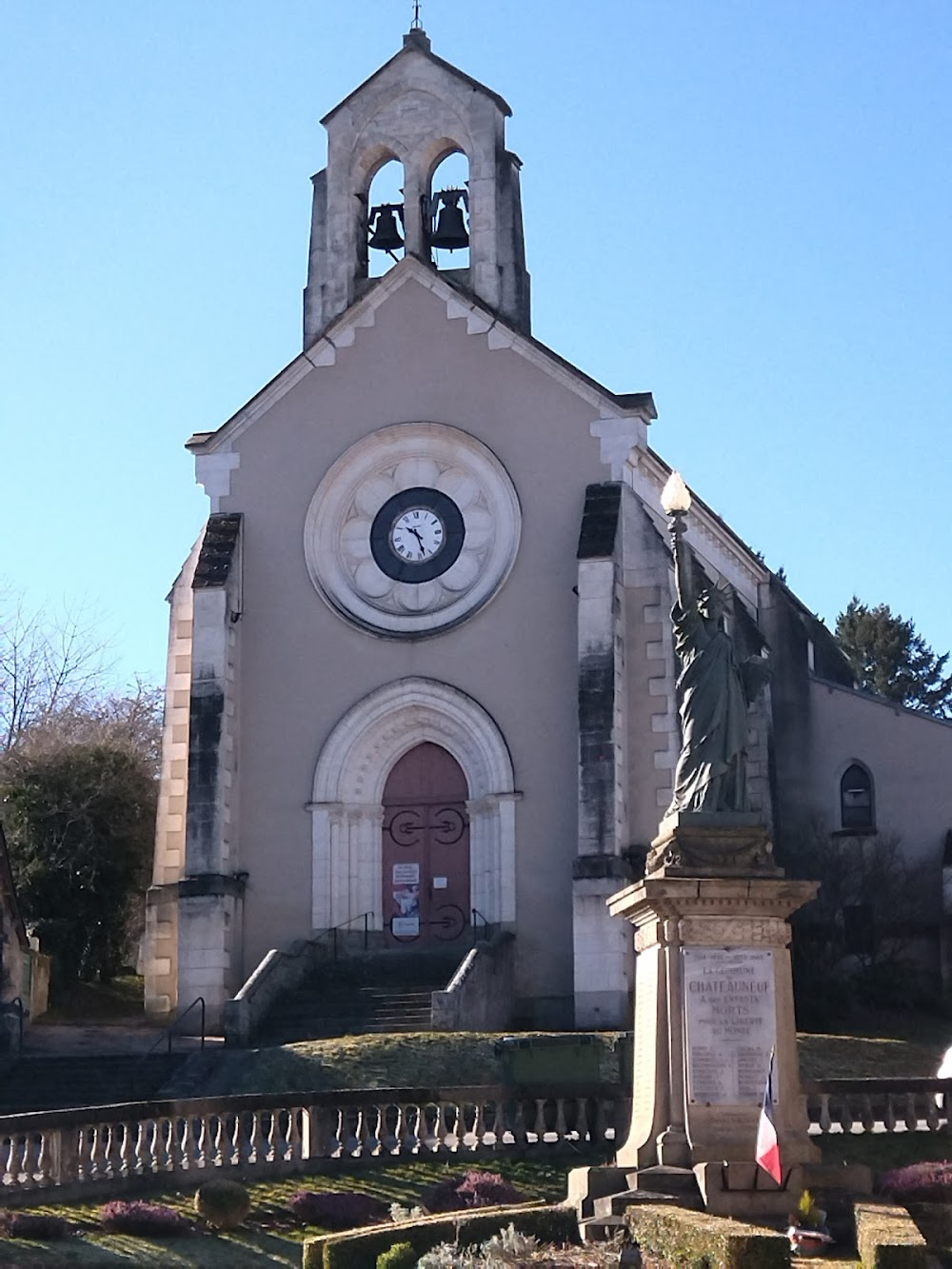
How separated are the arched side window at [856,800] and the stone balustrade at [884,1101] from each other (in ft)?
51.2

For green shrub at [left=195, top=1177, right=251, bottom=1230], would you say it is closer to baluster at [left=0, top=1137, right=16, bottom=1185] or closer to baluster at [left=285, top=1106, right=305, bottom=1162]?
baluster at [left=285, top=1106, right=305, bottom=1162]

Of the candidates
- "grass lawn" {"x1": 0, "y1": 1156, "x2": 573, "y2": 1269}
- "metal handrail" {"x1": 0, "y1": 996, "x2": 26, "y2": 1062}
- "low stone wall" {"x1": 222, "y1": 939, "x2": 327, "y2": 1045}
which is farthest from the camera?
"low stone wall" {"x1": 222, "y1": 939, "x2": 327, "y2": 1045}

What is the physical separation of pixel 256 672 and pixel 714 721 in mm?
16604

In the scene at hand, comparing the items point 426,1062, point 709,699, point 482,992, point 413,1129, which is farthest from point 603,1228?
point 482,992

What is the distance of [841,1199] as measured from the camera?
14.4 meters

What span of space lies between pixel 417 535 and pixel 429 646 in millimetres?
1835

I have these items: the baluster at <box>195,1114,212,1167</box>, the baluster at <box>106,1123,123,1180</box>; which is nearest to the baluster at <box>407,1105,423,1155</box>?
the baluster at <box>195,1114,212,1167</box>

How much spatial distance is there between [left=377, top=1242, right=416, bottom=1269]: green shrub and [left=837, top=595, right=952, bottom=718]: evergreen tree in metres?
46.7

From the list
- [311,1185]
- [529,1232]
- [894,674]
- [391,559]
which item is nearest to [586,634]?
[391,559]

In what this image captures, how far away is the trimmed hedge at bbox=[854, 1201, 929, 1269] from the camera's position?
11.9 meters

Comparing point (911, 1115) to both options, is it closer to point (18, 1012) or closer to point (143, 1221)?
point (143, 1221)

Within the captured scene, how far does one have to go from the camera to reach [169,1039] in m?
26.9

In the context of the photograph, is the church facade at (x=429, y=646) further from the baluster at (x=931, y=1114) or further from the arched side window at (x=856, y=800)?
the baluster at (x=931, y=1114)

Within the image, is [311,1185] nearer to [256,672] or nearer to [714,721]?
[714,721]
